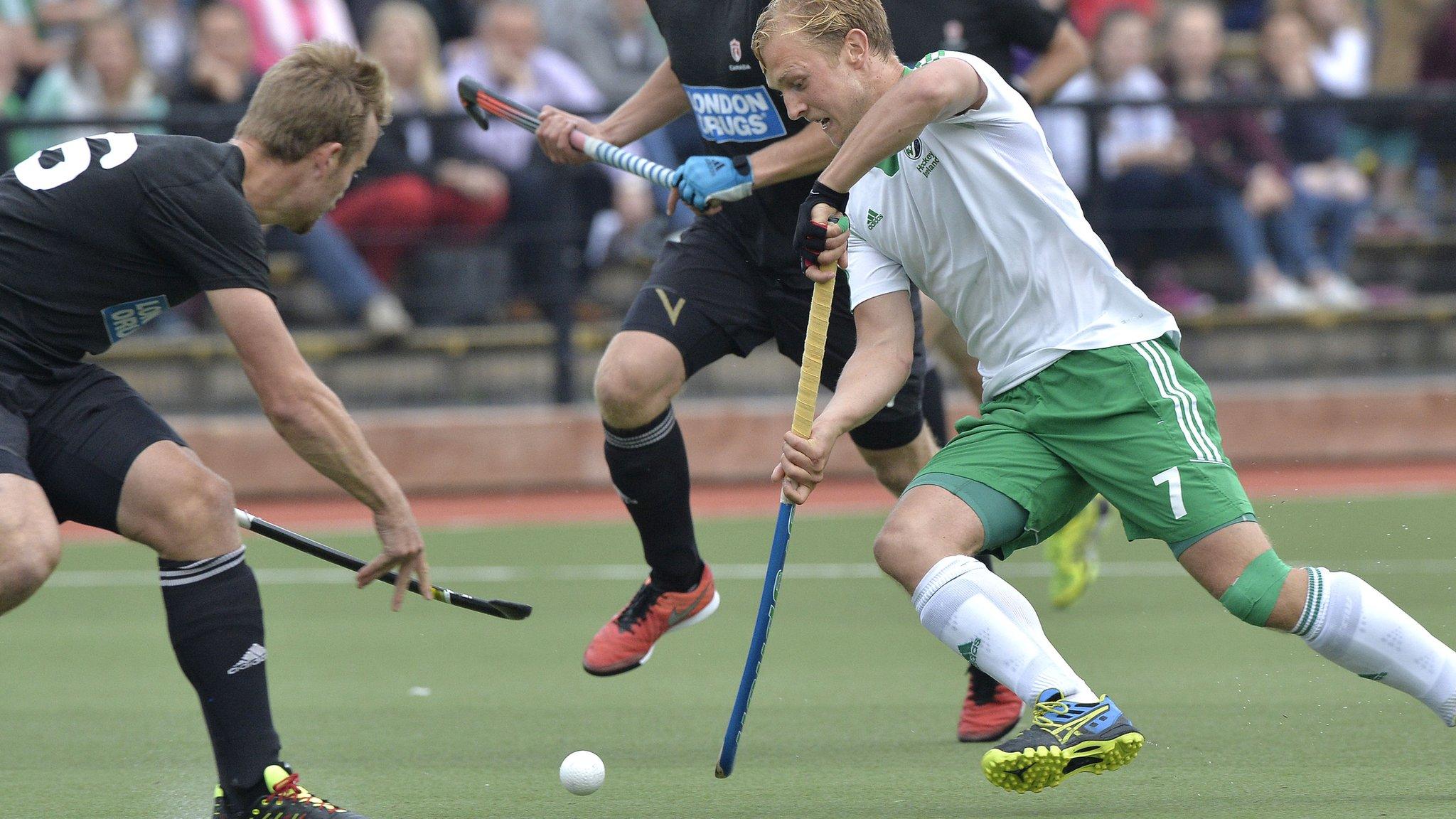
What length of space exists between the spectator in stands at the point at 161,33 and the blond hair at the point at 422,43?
1.12m

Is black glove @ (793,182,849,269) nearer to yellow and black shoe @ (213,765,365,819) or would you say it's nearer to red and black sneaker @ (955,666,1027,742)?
red and black sneaker @ (955,666,1027,742)

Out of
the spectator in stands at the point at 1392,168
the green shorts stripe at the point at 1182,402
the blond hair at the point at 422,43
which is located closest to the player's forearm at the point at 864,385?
the green shorts stripe at the point at 1182,402

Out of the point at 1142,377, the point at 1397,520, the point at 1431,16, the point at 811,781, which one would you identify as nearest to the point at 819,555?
the point at 1397,520

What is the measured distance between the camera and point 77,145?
3771 mm

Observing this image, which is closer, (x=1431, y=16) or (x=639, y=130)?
(x=639, y=130)

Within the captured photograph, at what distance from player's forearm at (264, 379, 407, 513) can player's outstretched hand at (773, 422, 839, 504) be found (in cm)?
78

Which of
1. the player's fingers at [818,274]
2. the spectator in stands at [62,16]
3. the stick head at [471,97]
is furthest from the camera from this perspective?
the spectator in stands at [62,16]

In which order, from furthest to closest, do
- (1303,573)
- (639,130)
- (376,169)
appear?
(376,169) < (639,130) < (1303,573)

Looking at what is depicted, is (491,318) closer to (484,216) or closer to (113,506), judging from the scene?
(484,216)

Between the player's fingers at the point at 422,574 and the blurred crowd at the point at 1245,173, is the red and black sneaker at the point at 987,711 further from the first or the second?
the blurred crowd at the point at 1245,173

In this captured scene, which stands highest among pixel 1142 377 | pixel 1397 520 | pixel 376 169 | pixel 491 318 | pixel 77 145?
pixel 77 145

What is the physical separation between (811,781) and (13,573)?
178cm

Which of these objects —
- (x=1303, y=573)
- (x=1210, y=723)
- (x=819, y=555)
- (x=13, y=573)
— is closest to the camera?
(x=13, y=573)

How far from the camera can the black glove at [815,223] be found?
362cm
